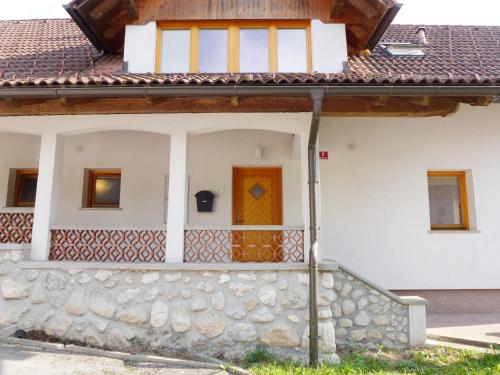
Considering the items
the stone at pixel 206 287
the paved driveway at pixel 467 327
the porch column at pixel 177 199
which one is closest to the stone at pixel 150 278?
the porch column at pixel 177 199

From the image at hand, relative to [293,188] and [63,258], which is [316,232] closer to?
[293,188]

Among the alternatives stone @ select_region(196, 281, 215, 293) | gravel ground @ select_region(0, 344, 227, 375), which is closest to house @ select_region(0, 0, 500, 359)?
stone @ select_region(196, 281, 215, 293)

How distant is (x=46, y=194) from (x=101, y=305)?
191cm

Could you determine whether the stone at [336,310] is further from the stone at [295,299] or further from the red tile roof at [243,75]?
the red tile roof at [243,75]

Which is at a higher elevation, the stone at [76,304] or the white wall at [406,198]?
the white wall at [406,198]

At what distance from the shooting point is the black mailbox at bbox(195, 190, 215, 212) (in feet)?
24.4

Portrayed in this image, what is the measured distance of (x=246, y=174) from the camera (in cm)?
790

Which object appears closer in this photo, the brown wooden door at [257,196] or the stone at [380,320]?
the stone at [380,320]

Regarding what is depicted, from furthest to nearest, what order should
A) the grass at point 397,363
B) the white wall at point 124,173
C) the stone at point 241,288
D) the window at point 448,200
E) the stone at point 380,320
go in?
the white wall at point 124,173 → the window at point 448,200 → the stone at point 380,320 → the stone at point 241,288 → the grass at point 397,363

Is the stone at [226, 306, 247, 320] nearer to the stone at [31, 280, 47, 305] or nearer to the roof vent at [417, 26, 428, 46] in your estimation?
the stone at [31, 280, 47, 305]

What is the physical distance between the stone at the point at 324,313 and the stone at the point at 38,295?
3.91 meters

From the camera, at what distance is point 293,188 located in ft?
24.5

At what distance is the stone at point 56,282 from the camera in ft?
17.1

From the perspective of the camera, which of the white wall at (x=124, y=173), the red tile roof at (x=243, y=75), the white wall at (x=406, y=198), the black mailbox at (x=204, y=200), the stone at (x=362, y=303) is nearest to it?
the red tile roof at (x=243, y=75)
